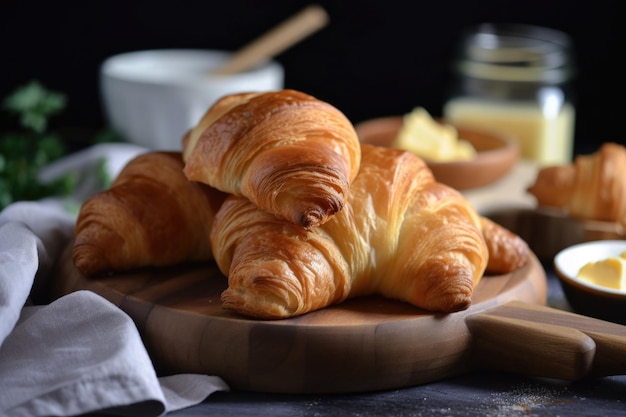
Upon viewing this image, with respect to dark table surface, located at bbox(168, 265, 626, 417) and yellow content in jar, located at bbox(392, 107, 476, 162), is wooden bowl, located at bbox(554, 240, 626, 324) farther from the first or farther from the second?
yellow content in jar, located at bbox(392, 107, 476, 162)

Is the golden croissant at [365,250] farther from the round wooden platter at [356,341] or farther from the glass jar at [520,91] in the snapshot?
the glass jar at [520,91]

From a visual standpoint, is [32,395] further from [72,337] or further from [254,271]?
[254,271]

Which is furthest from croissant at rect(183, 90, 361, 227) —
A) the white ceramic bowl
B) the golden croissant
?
the white ceramic bowl

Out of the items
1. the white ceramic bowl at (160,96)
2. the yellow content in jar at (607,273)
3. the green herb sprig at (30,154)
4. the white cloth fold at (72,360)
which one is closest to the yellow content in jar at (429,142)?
the white ceramic bowl at (160,96)

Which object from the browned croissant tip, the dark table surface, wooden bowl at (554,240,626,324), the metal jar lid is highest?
the metal jar lid

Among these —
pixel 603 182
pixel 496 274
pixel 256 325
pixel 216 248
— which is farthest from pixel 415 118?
pixel 256 325

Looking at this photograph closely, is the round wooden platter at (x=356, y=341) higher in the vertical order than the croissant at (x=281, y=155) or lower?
lower
